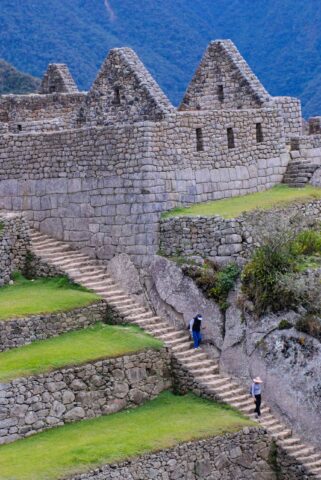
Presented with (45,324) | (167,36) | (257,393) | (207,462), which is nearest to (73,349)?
(45,324)

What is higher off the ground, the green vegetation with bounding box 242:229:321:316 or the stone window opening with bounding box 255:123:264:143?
the stone window opening with bounding box 255:123:264:143

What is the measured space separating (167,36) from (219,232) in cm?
3551

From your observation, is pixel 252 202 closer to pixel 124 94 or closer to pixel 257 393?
pixel 124 94

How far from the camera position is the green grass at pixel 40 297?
37938mm

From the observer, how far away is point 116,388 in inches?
1457

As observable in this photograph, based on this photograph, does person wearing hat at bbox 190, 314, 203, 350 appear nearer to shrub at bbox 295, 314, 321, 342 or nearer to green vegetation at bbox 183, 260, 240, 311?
green vegetation at bbox 183, 260, 240, 311

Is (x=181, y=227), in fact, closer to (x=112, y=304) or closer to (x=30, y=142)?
(x=112, y=304)

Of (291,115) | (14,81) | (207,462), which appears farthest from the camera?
(14,81)

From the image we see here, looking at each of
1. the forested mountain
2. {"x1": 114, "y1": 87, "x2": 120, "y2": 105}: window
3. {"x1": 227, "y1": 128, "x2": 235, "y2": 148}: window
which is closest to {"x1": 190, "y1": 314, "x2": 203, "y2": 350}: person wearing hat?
{"x1": 227, "y1": 128, "x2": 235, "y2": 148}: window

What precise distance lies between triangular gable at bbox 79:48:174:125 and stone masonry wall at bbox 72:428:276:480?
27.2ft

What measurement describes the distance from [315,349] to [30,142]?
30.9ft

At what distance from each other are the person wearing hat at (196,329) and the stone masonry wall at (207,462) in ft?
Answer: 10.1

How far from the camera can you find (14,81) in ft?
225

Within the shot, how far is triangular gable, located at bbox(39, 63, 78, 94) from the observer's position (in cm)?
4916
